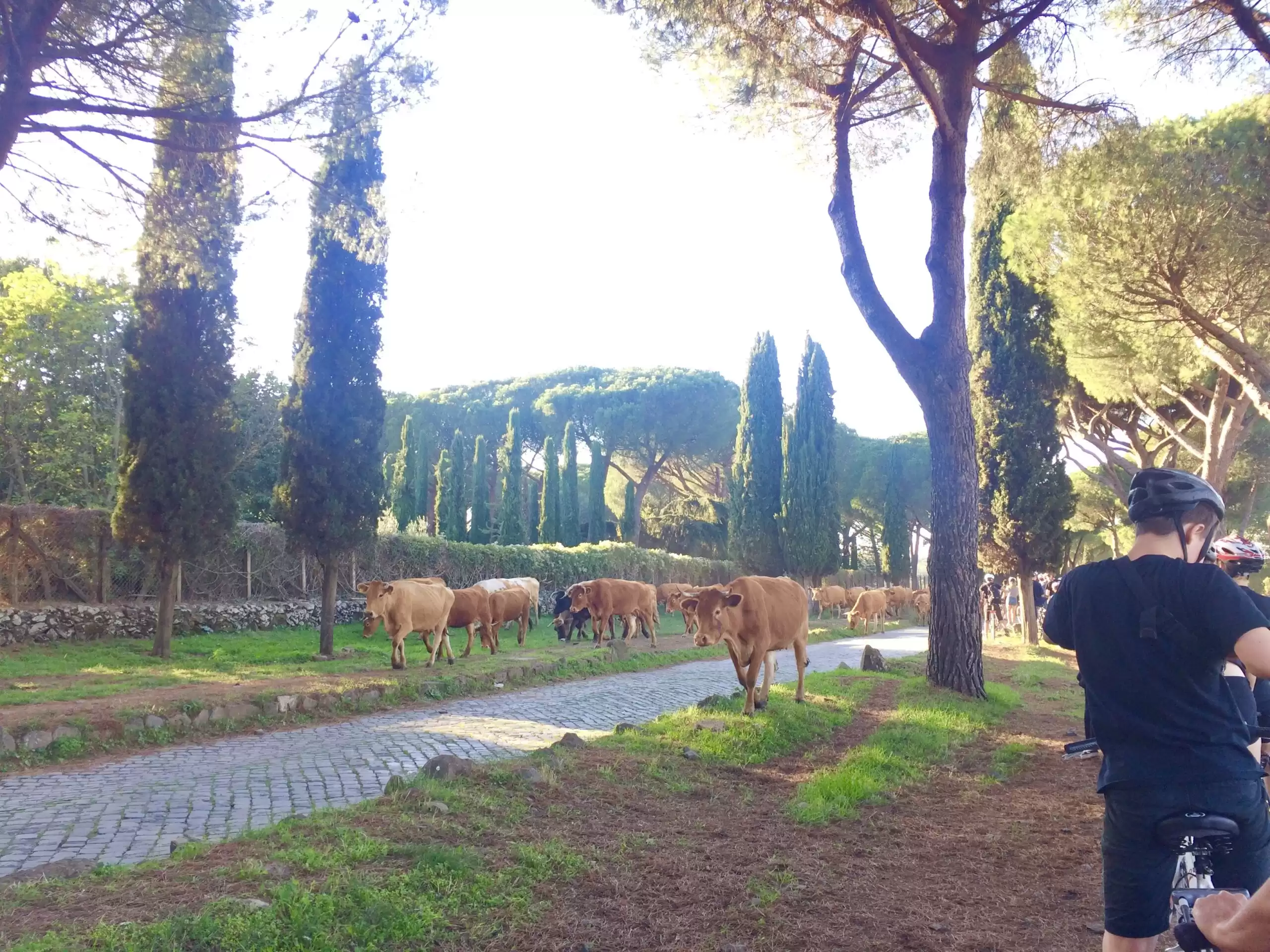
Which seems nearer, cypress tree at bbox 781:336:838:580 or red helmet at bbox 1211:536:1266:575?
red helmet at bbox 1211:536:1266:575

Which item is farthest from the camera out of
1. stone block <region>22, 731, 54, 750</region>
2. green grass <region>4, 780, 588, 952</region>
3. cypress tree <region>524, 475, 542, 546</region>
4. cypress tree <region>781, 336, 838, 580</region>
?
cypress tree <region>524, 475, 542, 546</region>

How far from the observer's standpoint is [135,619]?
61.1 feet

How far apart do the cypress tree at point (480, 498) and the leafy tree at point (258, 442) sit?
17.5 m

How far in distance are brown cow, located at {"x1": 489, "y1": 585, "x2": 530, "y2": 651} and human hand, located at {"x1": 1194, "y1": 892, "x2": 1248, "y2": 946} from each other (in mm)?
18620

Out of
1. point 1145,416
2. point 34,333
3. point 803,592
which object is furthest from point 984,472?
point 34,333

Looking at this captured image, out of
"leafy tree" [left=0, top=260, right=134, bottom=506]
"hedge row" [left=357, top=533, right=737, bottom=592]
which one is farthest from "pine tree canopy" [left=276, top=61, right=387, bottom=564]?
"leafy tree" [left=0, top=260, right=134, bottom=506]

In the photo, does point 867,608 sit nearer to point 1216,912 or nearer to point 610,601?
point 610,601

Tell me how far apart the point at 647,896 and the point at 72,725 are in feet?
24.8

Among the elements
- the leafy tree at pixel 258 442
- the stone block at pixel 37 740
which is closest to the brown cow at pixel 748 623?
the stone block at pixel 37 740

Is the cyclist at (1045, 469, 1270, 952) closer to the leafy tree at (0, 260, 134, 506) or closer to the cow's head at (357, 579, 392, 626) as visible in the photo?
the cow's head at (357, 579, 392, 626)

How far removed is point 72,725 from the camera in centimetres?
945

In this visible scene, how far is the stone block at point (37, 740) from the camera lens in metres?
8.97

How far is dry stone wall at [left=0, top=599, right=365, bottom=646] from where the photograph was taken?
16.8 m

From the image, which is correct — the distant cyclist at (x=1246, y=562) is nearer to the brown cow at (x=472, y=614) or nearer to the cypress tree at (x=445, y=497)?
the brown cow at (x=472, y=614)
